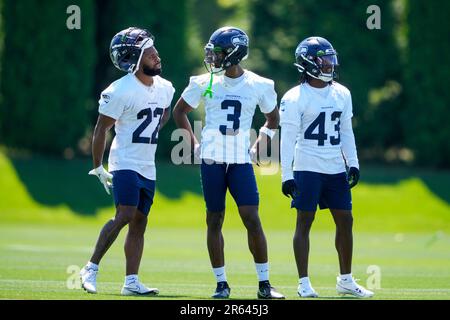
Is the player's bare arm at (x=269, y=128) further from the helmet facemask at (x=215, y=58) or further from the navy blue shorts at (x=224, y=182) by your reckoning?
the helmet facemask at (x=215, y=58)

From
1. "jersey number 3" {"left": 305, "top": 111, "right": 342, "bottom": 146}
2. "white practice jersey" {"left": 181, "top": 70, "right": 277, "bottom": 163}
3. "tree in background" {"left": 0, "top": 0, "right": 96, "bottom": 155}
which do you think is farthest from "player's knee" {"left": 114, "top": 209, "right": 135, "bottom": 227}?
"tree in background" {"left": 0, "top": 0, "right": 96, "bottom": 155}

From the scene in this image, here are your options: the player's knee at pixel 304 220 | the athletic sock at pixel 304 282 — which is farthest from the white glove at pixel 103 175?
the athletic sock at pixel 304 282

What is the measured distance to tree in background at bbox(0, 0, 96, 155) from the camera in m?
27.6

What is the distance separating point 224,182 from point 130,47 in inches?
67.8

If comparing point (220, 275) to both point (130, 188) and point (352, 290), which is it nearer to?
point (130, 188)

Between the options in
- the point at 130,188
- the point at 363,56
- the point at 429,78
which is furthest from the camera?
the point at 363,56

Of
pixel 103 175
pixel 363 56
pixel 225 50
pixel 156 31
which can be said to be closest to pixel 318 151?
pixel 225 50

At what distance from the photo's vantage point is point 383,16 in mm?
30141

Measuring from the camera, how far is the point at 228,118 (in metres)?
9.98

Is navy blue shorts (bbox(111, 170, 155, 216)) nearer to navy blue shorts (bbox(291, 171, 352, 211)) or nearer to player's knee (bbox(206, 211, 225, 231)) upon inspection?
player's knee (bbox(206, 211, 225, 231))

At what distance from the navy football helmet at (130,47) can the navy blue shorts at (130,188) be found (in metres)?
1.08

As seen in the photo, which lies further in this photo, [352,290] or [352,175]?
[352,175]

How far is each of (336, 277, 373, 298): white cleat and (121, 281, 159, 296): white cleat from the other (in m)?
1.84
